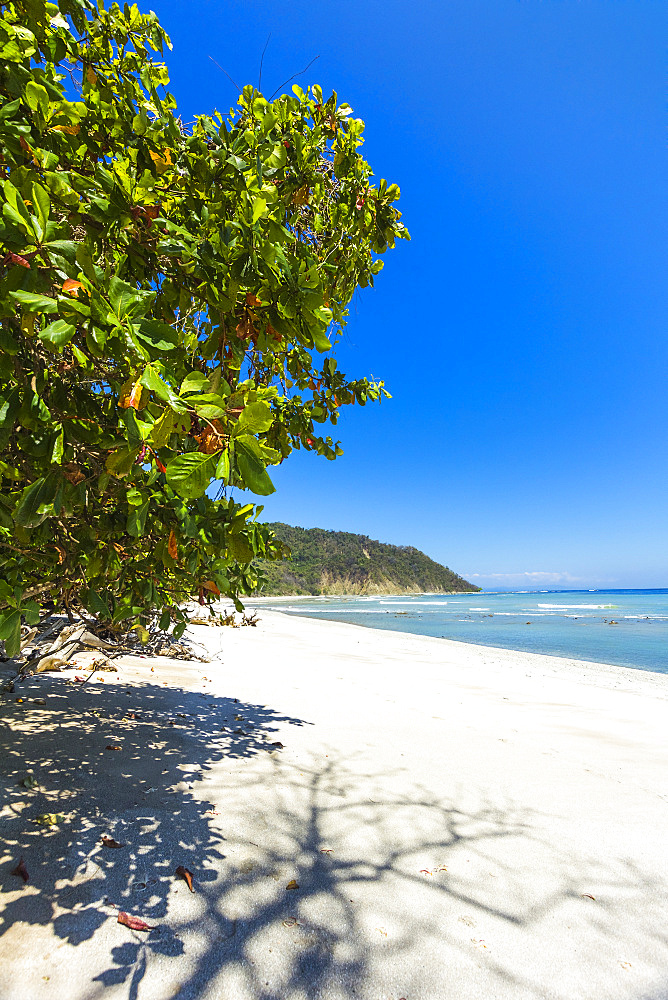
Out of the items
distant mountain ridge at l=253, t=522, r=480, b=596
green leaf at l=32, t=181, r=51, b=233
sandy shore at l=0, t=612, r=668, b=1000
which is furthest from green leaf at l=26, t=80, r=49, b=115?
distant mountain ridge at l=253, t=522, r=480, b=596

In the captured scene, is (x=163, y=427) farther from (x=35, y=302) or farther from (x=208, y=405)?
(x=35, y=302)

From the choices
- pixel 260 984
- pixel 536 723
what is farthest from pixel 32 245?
pixel 536 723

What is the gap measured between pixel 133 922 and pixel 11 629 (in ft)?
4.32

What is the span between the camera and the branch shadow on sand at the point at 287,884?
5.64 feet

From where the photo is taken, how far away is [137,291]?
1.21 metres

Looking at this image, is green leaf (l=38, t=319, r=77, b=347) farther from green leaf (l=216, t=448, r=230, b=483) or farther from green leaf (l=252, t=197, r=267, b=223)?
green leaf (l=252, t=197, r=267, b=223)

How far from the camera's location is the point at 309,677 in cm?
720

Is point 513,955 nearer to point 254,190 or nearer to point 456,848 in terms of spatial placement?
point 456,848

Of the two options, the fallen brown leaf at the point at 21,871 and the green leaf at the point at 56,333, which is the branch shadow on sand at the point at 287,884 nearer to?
the fallen brown leaf at the point at 21,871

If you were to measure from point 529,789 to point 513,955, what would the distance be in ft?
5.81

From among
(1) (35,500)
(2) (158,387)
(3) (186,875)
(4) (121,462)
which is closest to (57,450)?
(1) (35,500)

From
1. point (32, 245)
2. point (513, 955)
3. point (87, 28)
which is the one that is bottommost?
point (513, 955)

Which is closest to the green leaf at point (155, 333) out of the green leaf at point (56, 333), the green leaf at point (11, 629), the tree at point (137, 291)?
the tree at point (137, 291)

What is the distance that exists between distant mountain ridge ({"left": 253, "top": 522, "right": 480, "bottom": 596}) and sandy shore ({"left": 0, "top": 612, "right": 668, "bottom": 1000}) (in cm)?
7910
